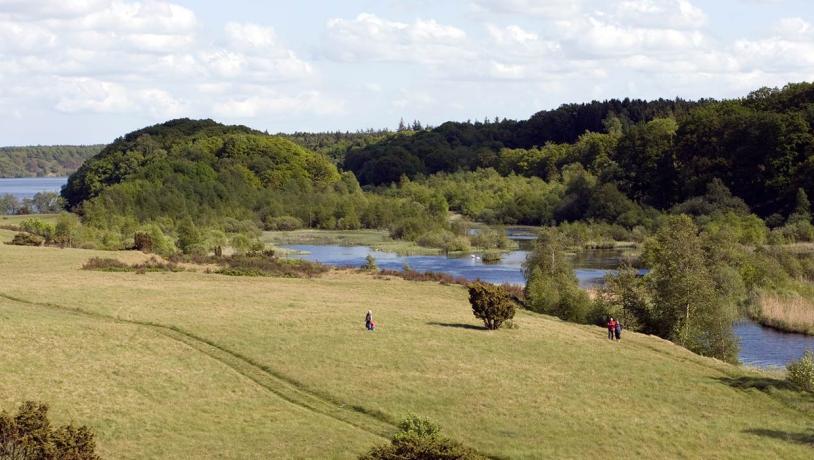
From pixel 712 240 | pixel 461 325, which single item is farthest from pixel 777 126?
pixel 461 325

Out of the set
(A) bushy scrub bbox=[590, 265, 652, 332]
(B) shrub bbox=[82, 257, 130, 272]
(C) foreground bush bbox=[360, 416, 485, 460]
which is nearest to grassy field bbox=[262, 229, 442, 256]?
(B) shrub bbox=[82, 257, 130, 272]

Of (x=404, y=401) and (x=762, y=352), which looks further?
(x=762, y=352)

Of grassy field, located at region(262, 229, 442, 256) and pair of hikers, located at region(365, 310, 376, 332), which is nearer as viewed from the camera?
pair of hikers, located at region(365, 310, 376, 332)

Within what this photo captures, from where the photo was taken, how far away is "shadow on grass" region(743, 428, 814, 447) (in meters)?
38.2

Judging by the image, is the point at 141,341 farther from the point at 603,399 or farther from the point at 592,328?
the point at 592,328

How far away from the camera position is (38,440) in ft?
87.1

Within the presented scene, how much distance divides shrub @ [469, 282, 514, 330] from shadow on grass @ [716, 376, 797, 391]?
13.5 m

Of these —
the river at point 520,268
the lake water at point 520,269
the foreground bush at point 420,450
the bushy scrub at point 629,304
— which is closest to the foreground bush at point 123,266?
the lake water at point 520,269

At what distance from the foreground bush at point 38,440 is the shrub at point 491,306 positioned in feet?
107

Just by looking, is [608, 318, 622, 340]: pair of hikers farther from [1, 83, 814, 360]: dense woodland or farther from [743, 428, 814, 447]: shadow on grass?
[743, 428, 814, 447]: shadow on grass

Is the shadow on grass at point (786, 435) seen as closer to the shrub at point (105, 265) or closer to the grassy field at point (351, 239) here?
the shrub at point (105, 265)

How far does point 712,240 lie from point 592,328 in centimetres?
2616

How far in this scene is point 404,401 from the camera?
40.5m

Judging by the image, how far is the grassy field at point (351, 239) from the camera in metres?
146
